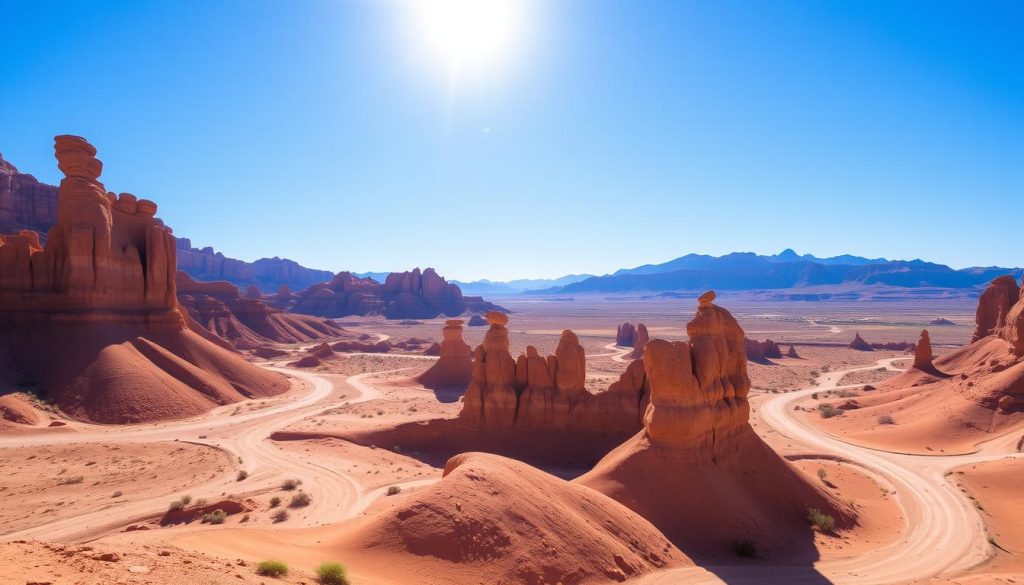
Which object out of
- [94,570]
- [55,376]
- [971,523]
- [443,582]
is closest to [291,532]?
[443,582]

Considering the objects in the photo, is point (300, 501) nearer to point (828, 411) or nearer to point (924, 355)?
point (828, 411)

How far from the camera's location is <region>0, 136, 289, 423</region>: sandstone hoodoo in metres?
37.1

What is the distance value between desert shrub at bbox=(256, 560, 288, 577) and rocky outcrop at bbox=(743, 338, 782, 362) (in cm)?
7606

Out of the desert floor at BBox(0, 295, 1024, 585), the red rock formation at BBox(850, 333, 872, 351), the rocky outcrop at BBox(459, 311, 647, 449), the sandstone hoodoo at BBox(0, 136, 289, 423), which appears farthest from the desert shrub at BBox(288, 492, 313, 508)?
the red rock formation at BBox(850, 333, 872, 351)

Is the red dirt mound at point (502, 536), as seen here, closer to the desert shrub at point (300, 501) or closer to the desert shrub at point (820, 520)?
the desert shrub at point (820, 520)

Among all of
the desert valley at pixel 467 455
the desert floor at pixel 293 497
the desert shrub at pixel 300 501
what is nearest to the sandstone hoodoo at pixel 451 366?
the desert valley at pixel 467 455

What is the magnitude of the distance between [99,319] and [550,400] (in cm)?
3701

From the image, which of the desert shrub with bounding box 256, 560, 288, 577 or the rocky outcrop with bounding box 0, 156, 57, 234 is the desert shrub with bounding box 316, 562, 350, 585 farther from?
the rocky outcrop with bounding box 0, 156, 57, 234

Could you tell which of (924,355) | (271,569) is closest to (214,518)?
(271,569)

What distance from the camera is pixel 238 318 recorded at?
90.8 m

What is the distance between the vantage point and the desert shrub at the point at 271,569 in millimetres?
8688

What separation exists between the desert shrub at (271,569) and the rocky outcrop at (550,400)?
19670 millimetres

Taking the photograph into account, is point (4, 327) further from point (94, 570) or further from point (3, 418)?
point (94, 570)

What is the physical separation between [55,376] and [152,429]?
9.78m
